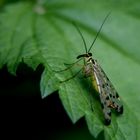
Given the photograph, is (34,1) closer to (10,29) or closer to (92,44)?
(10,29)

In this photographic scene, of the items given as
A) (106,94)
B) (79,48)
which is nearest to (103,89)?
(106,94)

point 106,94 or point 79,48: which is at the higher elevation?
point 79,48

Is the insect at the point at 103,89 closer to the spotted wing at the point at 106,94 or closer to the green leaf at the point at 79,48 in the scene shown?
the spotted wing at the point at 106,94

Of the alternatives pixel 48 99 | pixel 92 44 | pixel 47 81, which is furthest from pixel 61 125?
pixel 47 81

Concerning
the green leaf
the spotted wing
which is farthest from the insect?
the green leaf

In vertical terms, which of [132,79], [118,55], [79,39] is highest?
[79,39]

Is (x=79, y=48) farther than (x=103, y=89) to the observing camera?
Yes

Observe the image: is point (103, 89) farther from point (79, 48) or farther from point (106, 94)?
point (79, 48)

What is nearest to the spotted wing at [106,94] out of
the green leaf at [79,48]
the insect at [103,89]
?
the insect at [103,89]
